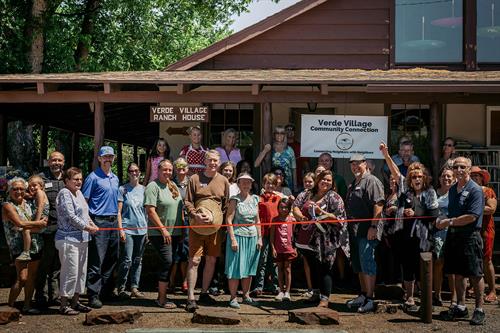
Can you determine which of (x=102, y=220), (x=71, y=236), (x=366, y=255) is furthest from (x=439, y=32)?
(x=71, y=236)

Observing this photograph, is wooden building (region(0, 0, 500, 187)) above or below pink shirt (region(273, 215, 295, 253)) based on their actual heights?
above

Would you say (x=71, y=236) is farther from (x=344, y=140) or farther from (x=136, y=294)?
(x=344, y=140)

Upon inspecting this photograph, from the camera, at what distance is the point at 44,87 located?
1215cm

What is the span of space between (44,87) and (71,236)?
3777mm

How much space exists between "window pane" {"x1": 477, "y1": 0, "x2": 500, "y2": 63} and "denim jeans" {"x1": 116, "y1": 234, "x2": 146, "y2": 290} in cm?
832

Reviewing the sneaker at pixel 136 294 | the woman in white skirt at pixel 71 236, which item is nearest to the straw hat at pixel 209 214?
the woman in white skirt at pixel 71 236

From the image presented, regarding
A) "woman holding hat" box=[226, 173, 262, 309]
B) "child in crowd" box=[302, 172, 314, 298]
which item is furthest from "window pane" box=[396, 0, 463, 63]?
"woman holding hat" box=[226, 173, 262, 309]

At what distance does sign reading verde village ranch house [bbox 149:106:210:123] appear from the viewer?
1204 cm

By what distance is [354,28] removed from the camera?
15641mm

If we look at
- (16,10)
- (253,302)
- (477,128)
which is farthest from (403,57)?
(16,10)

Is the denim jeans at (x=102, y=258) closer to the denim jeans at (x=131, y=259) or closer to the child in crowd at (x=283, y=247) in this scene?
the denim jeans at (x=131, y=259)

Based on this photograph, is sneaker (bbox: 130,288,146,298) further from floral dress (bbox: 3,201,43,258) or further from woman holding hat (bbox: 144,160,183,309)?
floral dress (bbox: 3,201,43,258)

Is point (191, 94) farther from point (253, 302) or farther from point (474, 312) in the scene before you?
point (474, 312)

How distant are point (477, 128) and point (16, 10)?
1266 centimetres
